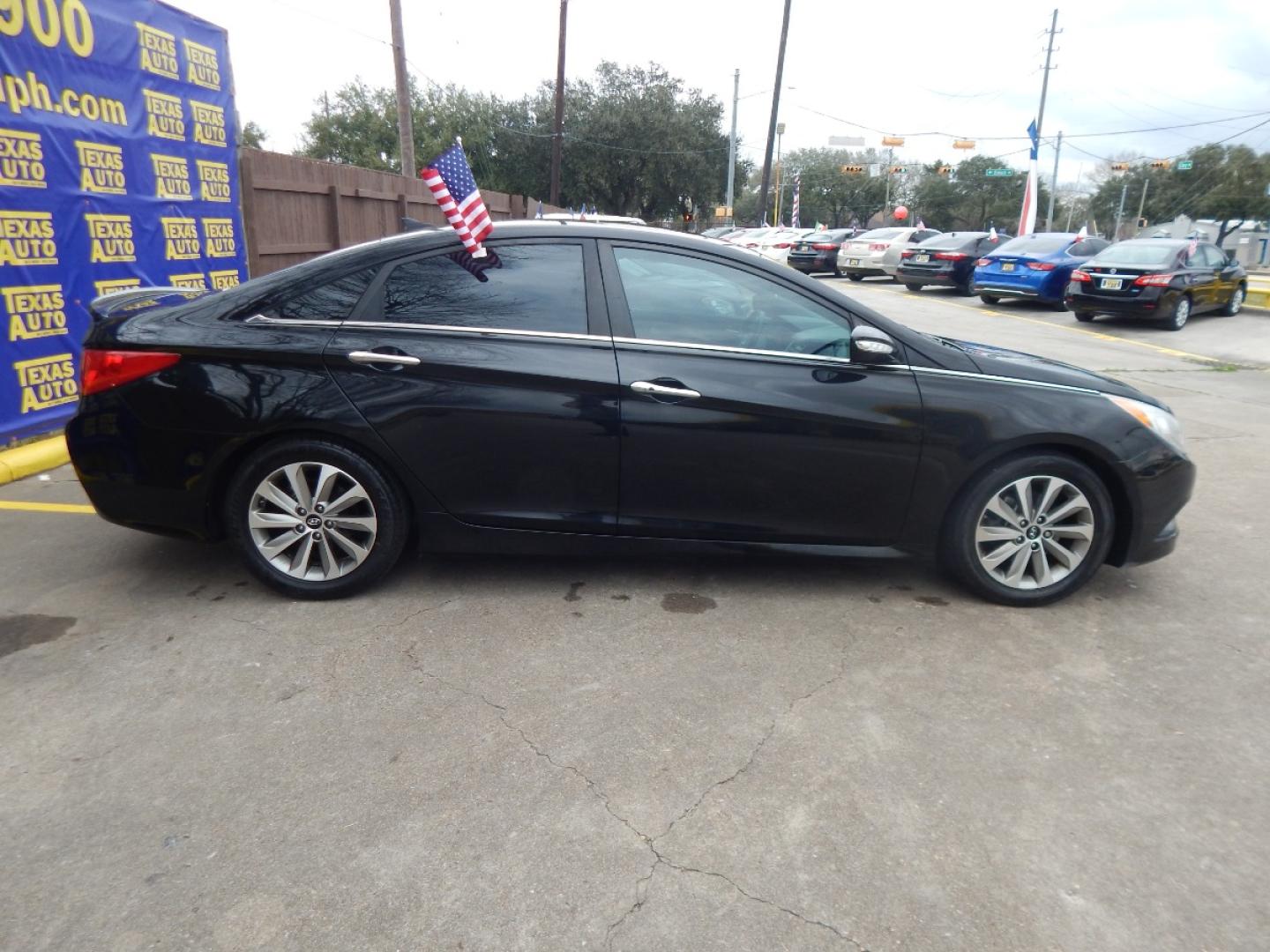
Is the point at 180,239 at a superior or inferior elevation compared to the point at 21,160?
inferior

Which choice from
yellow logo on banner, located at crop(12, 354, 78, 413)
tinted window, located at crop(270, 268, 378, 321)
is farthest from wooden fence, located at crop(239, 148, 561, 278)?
tinted window, located at crop(270, 268, 378, 321)

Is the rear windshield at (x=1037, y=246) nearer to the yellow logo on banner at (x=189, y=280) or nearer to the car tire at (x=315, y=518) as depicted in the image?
the yellow logo on banner at (x=189, y=280)

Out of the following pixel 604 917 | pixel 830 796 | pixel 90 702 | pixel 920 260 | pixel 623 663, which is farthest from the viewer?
pixel 920 260

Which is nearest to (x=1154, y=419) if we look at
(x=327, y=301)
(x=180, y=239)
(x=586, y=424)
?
(x=586, y=424)

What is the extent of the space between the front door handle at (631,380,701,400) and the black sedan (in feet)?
46.7

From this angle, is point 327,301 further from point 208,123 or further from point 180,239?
point 208,123

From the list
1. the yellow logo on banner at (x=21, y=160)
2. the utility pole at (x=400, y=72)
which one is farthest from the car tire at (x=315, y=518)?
the utility pole at (x=400, y=72)

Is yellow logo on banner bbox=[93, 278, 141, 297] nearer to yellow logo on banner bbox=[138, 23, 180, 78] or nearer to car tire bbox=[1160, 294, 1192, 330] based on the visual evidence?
yellow logo on banner bbox=[138, 23, 180, 78]

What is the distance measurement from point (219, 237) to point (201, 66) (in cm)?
140

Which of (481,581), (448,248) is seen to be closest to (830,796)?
(481,581)

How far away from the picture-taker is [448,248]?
389 centimetres

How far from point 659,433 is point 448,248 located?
122cm

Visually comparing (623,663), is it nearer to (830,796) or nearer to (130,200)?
(830,796)

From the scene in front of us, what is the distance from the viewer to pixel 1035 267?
711 inches
